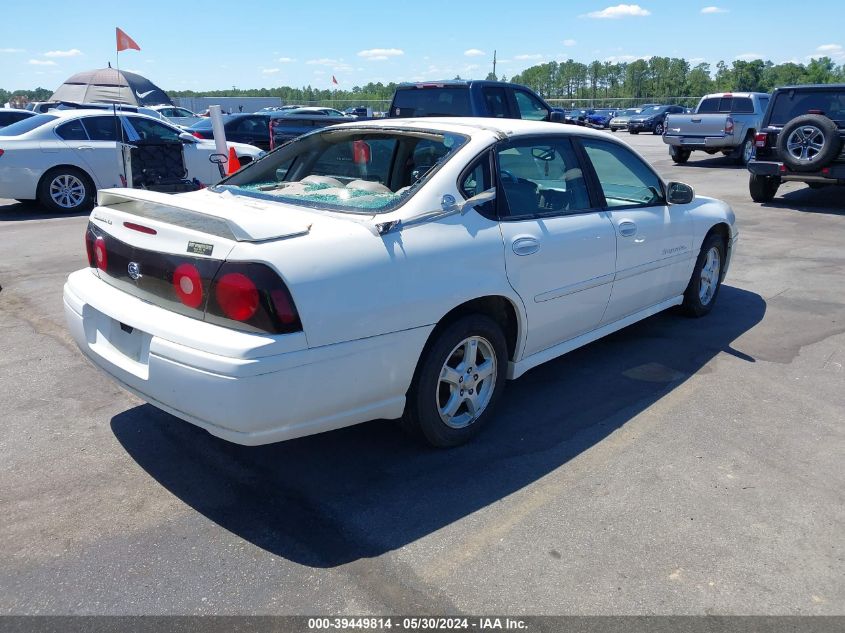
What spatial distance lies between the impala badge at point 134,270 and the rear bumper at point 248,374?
11 centimetres

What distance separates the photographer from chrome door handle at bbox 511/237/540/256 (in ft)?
12.3

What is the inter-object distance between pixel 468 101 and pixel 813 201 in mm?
6562

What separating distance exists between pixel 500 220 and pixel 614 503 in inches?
59.1

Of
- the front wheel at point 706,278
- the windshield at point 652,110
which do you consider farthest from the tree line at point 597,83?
the front wheel at point 706,278

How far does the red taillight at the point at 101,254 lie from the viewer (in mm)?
3598

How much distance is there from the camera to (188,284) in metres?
3.03

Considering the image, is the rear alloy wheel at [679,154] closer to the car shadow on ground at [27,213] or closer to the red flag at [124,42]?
the red flag at [124,42]

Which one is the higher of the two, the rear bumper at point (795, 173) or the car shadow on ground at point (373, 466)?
the rear bumper at point (795, 173)

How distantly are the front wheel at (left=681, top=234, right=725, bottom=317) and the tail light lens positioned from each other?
3.82 m

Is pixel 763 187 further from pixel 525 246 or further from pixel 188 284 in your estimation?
pixel 188 284

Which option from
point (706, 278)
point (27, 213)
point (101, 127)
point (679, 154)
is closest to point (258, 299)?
point (706, 278)

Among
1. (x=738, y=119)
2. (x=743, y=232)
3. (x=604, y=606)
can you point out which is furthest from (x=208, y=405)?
(x=738, y=119)

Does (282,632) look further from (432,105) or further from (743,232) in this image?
(432,105)

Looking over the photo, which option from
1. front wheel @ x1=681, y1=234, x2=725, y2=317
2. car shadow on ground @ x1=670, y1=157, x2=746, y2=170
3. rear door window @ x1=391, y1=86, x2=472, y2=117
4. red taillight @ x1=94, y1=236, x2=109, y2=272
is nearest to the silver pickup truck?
car shadow on ground @ x1=670, y1=157, x2=746, y2=170
